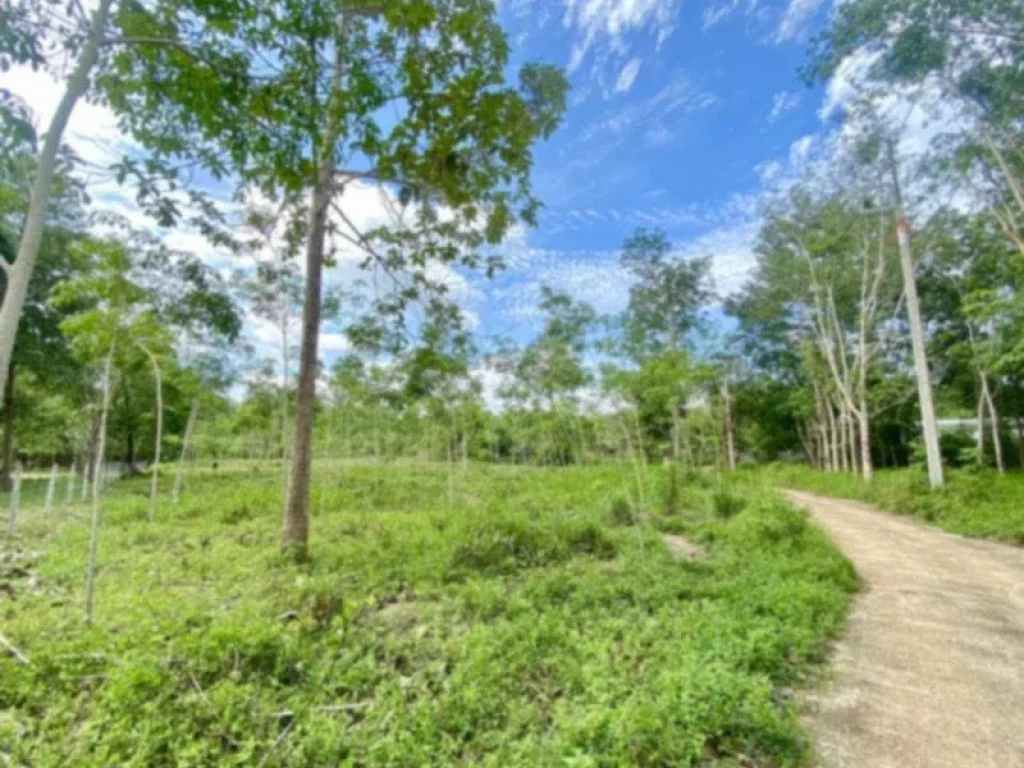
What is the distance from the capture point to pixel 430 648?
352 cm

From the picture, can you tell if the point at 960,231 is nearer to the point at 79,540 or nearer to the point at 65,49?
the point at 65,49

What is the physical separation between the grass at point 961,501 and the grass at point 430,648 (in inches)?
134

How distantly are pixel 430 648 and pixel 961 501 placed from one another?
981 cm

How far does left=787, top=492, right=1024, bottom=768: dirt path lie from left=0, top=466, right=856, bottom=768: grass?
0.78 feet

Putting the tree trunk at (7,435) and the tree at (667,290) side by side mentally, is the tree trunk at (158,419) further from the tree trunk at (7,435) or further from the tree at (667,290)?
the tree at (667,290)

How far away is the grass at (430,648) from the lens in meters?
2.42

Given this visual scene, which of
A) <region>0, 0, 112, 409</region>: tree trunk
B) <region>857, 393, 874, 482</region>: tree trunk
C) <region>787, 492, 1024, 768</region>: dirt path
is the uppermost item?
<region>0, 0, 112, 409</region>: tree trunk

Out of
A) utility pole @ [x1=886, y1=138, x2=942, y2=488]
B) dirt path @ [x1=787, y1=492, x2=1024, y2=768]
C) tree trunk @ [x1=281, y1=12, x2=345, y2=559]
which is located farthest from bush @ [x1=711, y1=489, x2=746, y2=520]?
tree trunk @ [x1=281, y1=12, x2=345, y2=559]

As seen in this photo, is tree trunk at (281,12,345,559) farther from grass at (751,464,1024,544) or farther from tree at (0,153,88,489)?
tree at (0,153,88,489)

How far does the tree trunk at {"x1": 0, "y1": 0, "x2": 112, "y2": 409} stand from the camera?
2.46 metres

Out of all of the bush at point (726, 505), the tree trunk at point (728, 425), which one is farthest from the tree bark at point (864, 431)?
the tree trunk at point (728, 425)

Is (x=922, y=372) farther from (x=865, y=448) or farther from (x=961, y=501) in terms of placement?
(x=865, y=448)

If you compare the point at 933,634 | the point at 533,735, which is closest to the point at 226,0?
the point at 533,735

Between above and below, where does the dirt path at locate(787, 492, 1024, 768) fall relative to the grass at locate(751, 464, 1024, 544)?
below
